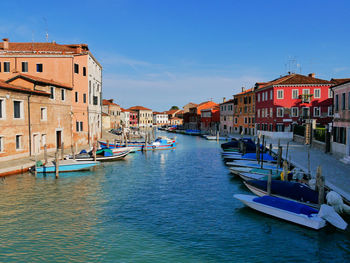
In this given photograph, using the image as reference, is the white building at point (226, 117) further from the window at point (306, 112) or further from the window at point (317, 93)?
the window at point (317, 93)

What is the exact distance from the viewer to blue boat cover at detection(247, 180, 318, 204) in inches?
531

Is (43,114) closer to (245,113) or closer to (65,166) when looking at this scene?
(65,166)

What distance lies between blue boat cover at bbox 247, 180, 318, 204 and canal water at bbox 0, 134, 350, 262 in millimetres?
1886

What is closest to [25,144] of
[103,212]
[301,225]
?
[103,212]

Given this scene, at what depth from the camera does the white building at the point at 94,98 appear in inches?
1468

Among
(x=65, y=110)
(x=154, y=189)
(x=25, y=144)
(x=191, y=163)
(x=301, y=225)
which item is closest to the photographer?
(x=301, y=225)

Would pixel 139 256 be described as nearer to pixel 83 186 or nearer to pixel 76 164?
pixel 83 186

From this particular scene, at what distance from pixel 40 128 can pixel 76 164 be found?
649 centimetres

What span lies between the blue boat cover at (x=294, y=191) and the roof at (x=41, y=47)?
95.0 feet

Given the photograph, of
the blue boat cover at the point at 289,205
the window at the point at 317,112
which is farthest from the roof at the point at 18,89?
the window at the point at 317,112

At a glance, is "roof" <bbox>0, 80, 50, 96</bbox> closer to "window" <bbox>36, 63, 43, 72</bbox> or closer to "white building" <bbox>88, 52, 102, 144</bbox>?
"window" <bbox>36, 63, 43, 72</bbox>

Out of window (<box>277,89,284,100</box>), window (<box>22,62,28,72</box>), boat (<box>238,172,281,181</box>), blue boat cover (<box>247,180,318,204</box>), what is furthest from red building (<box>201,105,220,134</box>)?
blue boat cover (<box>247,180,318,204</box>)

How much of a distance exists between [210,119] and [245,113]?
21544mm

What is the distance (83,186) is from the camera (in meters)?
18.8
